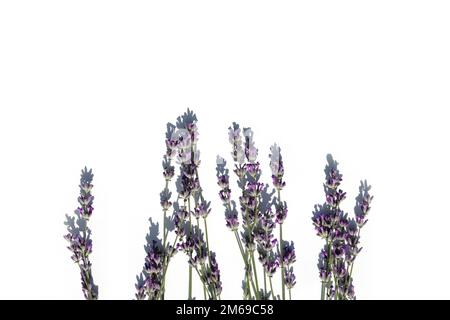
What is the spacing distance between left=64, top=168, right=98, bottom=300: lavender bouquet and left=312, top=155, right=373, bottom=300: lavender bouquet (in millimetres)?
760

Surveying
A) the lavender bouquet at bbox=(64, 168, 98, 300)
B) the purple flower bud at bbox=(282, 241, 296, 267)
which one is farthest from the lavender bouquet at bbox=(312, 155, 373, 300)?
the lavender bouquet at bbox=(64, 168, 98, 300)

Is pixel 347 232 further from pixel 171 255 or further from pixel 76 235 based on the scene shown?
pixel 76 235

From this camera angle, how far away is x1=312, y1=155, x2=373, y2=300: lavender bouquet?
9.84 ft

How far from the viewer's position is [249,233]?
3.01 meters

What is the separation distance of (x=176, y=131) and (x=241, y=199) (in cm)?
32

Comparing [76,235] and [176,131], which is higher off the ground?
[176,131]

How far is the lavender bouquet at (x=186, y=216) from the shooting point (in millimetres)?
2998

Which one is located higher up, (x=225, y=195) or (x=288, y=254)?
(x=225, y=195)

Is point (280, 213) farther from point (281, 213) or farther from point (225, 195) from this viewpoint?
point (225, 195)

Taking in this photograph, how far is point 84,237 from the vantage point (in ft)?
9.76

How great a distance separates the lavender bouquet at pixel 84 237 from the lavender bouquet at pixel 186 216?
0.55 feet

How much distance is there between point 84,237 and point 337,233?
845mm

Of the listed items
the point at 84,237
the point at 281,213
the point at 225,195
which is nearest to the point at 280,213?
the point at 281,213
